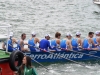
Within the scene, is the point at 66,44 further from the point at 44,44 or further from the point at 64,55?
the point at 44,44

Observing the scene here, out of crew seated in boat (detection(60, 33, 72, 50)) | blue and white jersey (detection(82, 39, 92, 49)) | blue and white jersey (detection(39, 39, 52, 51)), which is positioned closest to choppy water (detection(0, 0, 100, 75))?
blue and white jersey (detection(82, 39, 92, 49))

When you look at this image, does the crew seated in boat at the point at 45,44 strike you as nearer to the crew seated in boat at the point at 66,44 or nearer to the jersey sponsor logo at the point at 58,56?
the jersey sponsor logo at the point at 58,56

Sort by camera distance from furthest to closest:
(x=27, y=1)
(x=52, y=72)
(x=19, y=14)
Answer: (x=27, y=1) < (x=19, y=14) < (x=52, y=72)

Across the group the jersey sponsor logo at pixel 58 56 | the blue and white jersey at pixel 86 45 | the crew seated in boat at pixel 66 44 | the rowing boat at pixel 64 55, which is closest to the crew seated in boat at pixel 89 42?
the blue and white jersey at pixel 86 45

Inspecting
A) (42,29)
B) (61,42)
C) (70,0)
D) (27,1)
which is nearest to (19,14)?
(42,29)

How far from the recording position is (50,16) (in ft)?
119

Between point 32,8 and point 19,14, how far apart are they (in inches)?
202

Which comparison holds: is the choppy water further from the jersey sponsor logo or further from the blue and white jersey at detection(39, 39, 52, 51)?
the blue and white jersey at detection(39, 39, 52, 51)

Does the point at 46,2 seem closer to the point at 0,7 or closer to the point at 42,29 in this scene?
the point at 0,7

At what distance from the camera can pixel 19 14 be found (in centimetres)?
3588

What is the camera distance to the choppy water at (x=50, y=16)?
95.1 feet

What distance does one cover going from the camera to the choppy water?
29.0 metres

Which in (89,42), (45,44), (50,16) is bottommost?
(50,16)

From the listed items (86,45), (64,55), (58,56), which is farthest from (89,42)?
(58,56)
